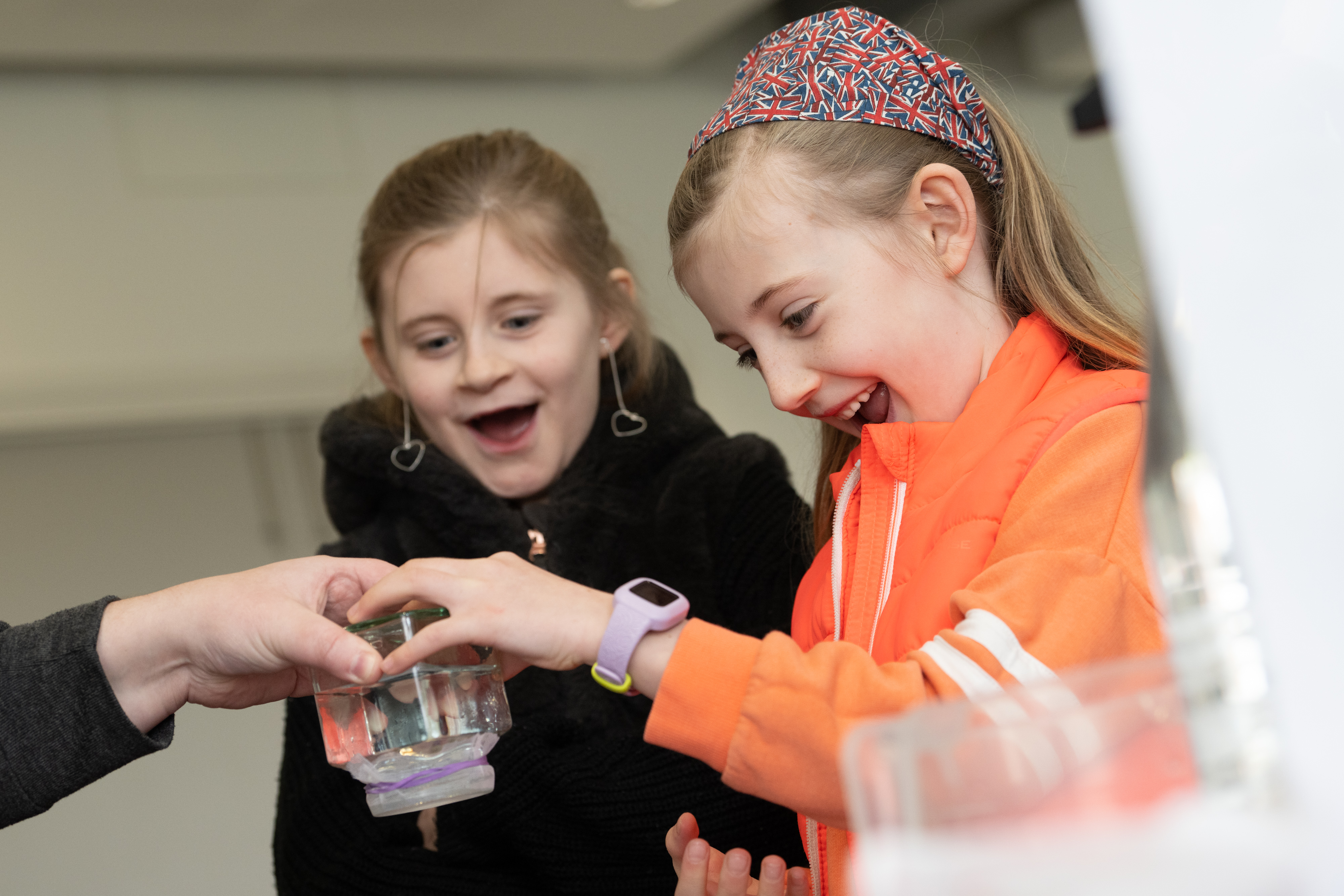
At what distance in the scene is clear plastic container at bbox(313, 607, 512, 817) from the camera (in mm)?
779

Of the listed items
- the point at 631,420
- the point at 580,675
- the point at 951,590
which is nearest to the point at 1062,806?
the point at 951,590

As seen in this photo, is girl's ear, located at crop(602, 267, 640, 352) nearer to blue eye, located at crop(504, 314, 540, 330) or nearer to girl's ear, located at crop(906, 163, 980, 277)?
blue eye, located at crop(504, 314, 540, 330)

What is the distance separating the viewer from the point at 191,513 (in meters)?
2.93

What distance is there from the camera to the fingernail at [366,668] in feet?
2.39

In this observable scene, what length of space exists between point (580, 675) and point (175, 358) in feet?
6.47

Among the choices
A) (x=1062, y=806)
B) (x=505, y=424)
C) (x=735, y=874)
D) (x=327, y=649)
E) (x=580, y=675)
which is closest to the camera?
(x=1062, y=806)

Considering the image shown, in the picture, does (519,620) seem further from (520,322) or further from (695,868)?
(520,322)

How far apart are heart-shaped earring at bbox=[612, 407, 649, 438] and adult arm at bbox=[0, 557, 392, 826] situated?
0.57 meters

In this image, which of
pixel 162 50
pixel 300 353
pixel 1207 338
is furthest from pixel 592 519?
pixel 162 50

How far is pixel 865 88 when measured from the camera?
0.95 meters

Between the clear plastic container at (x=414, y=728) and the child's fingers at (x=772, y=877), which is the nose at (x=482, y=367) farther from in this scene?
the child's fingers at (x=772, y=877)

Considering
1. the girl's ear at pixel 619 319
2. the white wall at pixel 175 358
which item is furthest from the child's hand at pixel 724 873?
the white wall at pixel 175 358

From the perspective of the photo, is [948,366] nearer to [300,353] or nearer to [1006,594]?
[1006,594]

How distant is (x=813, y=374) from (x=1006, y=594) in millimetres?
277
